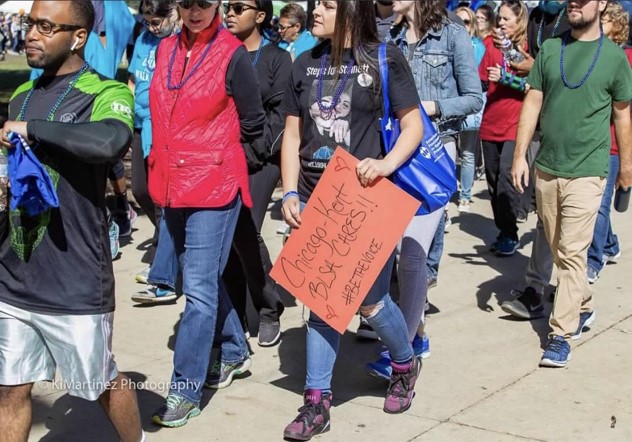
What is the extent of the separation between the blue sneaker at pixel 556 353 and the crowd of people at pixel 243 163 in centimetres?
2

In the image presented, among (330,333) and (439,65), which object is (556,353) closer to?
(330,333)

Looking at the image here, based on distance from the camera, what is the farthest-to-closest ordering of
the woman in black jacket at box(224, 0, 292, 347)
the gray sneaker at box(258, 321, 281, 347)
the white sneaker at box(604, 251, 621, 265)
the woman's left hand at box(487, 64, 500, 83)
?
the white sneaker at box(604, 251, 621, 265) → the woman's left hand at box(487, 64, 500, 83) → the gray sneaker at box(258, 321, 281, 347) → the woman in black jacket at box(224, 0, 292, 347)

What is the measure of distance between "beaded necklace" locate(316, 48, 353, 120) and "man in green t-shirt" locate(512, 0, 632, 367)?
→ 5.14 ft

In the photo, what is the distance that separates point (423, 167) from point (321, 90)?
1.92ft

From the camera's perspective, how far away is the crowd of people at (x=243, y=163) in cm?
415

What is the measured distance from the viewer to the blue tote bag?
4.95 m

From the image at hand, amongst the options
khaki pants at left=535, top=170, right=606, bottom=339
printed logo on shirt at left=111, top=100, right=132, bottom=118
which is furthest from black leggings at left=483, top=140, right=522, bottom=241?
printed logo on shirt at left=111, top=100, right=132, bottom=118

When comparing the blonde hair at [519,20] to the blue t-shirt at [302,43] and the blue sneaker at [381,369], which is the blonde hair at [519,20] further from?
the blue sneaker at [381,369]

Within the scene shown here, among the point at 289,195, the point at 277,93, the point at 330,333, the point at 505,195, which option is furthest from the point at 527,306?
the point at 289,195

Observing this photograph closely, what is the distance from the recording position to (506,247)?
8547mm

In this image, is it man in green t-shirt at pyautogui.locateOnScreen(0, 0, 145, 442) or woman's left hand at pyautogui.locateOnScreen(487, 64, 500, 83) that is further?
woman's left hand at pyautogui.locateOnScreen(487, 64, 500, 83)

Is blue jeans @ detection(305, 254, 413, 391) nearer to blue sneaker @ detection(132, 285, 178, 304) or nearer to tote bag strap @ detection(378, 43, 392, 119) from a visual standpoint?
tote bag strap @ detection(378, 43, 392, 119)

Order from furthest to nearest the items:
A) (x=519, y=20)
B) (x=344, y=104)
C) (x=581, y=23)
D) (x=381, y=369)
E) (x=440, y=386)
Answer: (x=519, y=20) < (x=581, y=23) < (x=440, y=386) < (x=381, y=369) < (x=344, y=104)

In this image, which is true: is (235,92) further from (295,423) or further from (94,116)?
(295,423)
